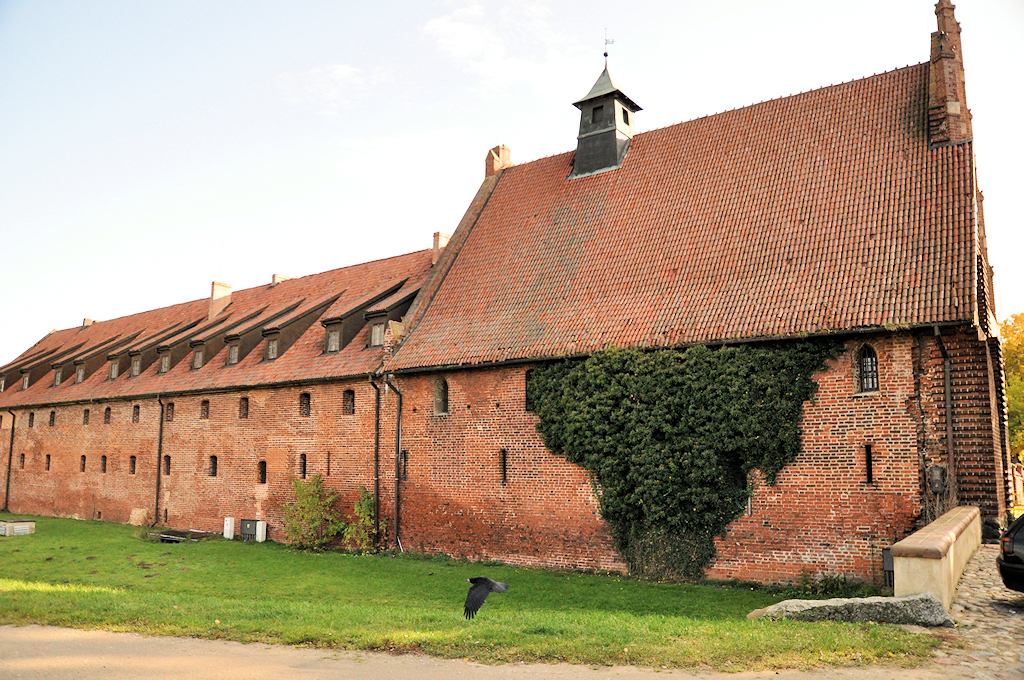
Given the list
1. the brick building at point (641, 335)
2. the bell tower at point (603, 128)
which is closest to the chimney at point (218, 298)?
the brick building at point (641, 335)

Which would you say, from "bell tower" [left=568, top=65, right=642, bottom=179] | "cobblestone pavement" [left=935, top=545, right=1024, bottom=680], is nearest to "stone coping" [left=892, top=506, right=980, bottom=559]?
"cobblestone pavement" [left=935, top=545, right=1024, bottom=680]

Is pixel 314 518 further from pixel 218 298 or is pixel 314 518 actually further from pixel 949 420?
pixel 218 298

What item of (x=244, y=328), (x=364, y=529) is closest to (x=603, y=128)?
(x=364, y=529)

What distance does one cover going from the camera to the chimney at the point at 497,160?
23.8 metres

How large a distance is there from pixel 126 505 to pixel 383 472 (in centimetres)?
1384

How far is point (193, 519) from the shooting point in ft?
80.8

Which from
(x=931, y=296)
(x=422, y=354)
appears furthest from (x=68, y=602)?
(x=931, y=296)

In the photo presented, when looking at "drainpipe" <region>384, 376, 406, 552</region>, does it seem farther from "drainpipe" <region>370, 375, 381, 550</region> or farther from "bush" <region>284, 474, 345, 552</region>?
"bush" <region>284, 474, 345, 552</region>

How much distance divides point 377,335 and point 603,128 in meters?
8.56

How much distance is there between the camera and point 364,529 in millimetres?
19172

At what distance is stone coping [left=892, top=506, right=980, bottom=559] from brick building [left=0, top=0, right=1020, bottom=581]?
153cm

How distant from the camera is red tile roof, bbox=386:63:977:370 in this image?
44.3 ft

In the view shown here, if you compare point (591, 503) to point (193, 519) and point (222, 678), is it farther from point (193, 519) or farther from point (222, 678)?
point (193, 519)

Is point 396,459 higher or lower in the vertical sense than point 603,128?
lower
